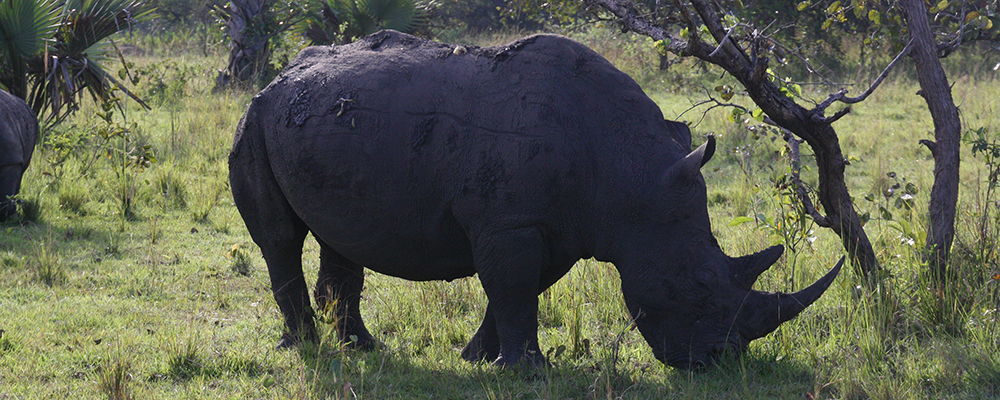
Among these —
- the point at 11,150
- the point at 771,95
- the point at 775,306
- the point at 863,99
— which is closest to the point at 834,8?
the point at 863,99

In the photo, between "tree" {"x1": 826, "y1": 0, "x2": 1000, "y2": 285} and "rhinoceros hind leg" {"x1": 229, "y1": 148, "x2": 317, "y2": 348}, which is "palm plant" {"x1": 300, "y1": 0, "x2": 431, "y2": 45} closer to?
"rhinoceros hind leg" {"x1": 229, "y1": 148, "x2": 317, "y2": 348}

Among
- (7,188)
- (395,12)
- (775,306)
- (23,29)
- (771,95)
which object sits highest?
(395,12)

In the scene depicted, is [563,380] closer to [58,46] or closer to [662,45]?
[662,45]


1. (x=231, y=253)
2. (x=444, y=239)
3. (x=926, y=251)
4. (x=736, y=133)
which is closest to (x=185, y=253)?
(x=231, y=253)

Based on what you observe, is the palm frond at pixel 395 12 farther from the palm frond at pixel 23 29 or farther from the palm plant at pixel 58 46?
the palm frond at pixel 23 29

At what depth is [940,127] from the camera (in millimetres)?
5133

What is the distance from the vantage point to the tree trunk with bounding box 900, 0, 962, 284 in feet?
16.7

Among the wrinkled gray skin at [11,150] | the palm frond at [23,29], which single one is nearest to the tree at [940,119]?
the wrinkled gray skin at [11,150]

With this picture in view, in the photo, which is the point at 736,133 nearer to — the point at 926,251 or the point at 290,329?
the point at 926,251

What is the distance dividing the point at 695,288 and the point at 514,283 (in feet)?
2.70

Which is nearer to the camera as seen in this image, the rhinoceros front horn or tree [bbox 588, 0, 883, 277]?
the rhinoceros front horn

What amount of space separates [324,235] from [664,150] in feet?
5.80

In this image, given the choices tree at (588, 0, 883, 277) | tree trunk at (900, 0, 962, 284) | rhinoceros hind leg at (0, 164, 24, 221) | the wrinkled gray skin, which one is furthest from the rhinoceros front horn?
rhinoceros hind leg at (0, 164, 24, 221)

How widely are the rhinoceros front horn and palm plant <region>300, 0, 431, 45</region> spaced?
10004 mm
